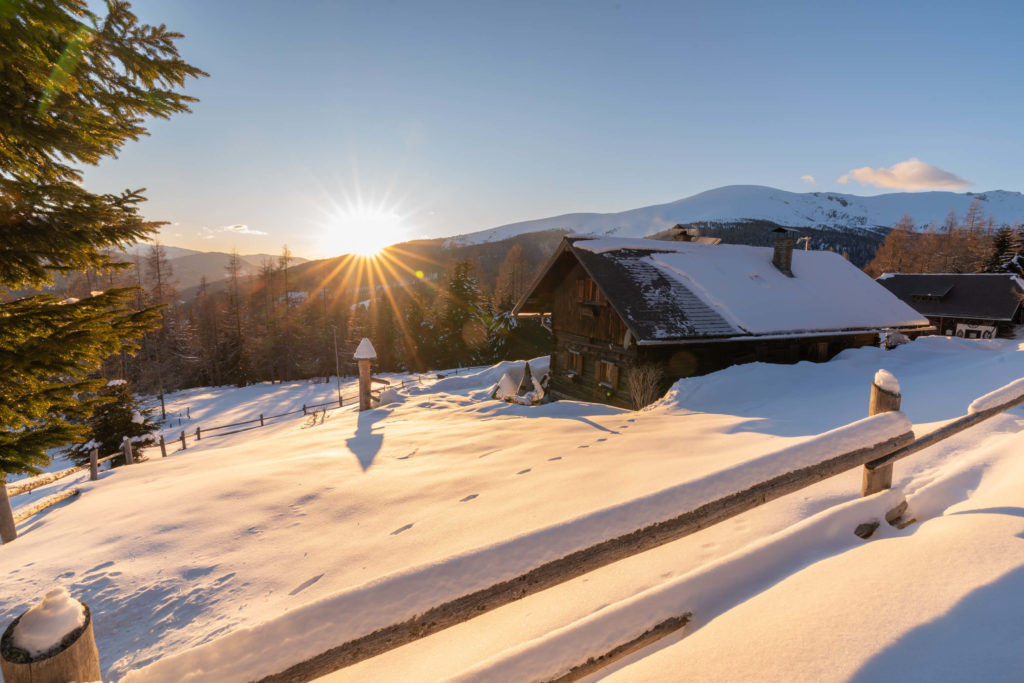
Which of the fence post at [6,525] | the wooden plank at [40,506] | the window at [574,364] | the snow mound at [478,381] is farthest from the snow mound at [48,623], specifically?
the snow mound at [478,381]

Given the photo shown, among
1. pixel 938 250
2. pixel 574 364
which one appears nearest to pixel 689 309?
pixel 574 364

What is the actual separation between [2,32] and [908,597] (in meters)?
5.92

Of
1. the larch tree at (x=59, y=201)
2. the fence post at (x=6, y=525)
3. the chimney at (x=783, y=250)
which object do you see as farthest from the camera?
the chimney at (x=783, y=250)

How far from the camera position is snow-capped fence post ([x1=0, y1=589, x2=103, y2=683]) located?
129cm

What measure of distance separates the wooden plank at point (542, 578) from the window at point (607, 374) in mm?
11667

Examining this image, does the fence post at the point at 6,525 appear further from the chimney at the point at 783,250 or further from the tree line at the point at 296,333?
the tree line at the point at 296,333

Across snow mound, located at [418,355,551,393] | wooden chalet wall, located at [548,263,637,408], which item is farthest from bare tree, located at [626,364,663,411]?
snow mound, located at [418,355,551,393]

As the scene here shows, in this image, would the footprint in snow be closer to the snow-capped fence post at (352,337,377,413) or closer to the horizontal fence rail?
the snow-capped fence post at (352,337,377,413)

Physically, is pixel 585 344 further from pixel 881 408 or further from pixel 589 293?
pixel 881 408

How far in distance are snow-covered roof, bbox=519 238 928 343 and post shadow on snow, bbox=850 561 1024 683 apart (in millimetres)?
9780

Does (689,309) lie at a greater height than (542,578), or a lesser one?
greater

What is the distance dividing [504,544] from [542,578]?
230 mm

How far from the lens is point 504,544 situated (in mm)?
1890

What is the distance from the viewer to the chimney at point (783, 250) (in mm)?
17031
